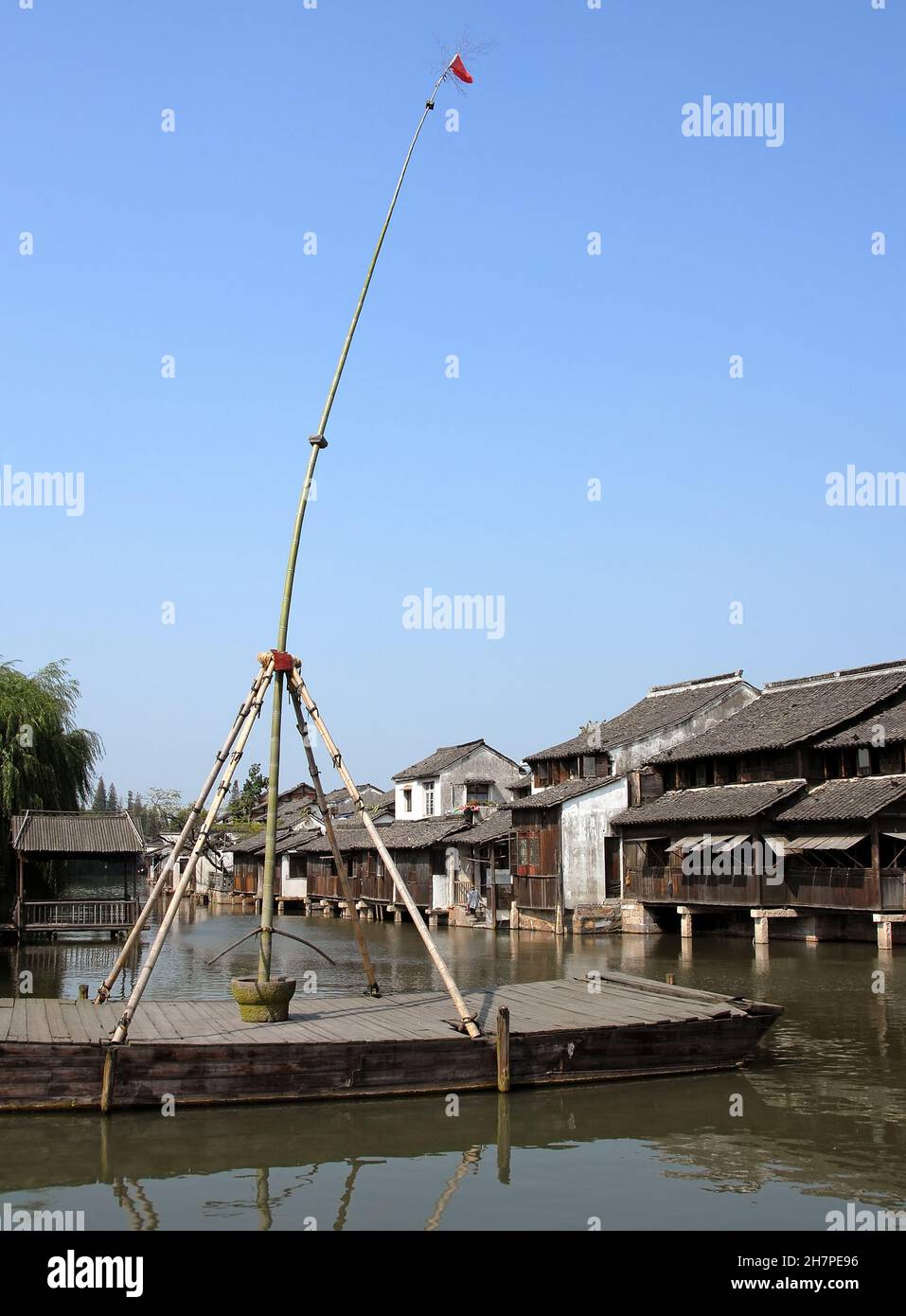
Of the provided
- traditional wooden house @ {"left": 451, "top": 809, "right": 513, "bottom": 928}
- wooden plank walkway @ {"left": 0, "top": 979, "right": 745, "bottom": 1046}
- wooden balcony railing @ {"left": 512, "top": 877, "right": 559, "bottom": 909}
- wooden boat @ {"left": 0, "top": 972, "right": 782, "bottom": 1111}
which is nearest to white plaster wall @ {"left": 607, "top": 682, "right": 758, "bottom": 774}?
wooden balcony railing @ {"left": 512, "top": 877, "right": 559, "bottom": 909}

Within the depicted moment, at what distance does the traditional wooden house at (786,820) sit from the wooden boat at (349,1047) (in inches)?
762

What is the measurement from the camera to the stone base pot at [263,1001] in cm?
1638

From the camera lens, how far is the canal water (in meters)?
11.5

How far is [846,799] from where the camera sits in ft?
123

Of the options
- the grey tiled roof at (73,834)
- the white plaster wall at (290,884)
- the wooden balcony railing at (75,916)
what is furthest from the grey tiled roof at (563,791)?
the white plaster wall at (290,884)

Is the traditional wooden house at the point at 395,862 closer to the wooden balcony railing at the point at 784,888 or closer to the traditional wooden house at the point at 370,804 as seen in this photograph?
the traditional wooden house at the point at 370,804

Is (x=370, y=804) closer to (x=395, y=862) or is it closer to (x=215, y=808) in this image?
(x=395, y=862)

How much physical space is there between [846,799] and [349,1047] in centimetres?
2633

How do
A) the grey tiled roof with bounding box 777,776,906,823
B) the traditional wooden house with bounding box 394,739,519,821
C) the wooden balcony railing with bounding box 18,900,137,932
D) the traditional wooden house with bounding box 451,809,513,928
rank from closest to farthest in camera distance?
1. the grey tiled roof with bounding box 777,776,906,823
2. the wooden balcony railing with bounding box 18,900,137,932
3. the traditional wooden house with bounding box 451,809,513,928
4. the traditional wooden house with bounding box 394,739,519,821

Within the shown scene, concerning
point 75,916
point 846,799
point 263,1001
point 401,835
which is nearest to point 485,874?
point 401,835

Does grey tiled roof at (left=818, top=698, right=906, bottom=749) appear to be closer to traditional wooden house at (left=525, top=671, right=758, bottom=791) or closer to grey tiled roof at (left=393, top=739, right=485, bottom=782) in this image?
traditional wooden house at (left=525, top=671, right=758, bottom=791)

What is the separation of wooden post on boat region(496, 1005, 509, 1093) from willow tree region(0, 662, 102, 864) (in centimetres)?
2885
